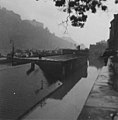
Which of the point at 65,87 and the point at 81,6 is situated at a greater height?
the point at 81,6

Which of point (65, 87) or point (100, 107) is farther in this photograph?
point (65, 87)

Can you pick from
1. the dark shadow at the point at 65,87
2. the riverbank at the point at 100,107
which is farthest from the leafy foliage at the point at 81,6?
the dark shadow at the point at 65,87

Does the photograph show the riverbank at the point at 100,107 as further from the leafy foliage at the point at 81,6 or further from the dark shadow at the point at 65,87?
the dark shadow at the point at 65,87

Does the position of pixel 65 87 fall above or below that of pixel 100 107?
below

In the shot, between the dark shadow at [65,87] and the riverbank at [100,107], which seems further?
the dark shadow at [65,87]

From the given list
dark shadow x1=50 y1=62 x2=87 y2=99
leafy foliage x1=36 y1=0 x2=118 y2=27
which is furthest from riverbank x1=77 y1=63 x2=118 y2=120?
dark shadow x1=50 y1=62 x2=87 y2=99

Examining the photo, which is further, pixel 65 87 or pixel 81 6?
pixel 65 87

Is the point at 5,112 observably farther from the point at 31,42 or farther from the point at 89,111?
the point at 31,42

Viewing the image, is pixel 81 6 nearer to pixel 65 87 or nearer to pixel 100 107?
pixel 100 107

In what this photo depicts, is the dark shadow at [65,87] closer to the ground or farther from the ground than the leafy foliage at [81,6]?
closer to the ground

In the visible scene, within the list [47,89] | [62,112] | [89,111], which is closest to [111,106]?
[89,111]

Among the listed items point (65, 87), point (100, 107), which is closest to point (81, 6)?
point (100, 107)

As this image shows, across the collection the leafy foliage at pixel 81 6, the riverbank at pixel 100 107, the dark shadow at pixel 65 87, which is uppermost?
the leafy foliage at pixel 81 6

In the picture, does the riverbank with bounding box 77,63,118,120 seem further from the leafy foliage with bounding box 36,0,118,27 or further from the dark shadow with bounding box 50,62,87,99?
the dark shadow with bounding box 50,62,87,99
